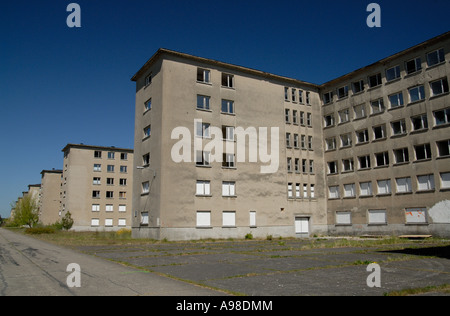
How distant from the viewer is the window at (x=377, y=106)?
38112mm

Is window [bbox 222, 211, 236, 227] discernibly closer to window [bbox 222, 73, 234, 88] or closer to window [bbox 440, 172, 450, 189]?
window [bbox 222, 73, 234, 88]

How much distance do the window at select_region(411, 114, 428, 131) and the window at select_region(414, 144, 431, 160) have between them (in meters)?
1.70

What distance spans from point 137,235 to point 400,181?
26277 millimetres

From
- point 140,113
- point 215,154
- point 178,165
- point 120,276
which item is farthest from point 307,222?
point 120,276

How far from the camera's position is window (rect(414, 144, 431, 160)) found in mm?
33594

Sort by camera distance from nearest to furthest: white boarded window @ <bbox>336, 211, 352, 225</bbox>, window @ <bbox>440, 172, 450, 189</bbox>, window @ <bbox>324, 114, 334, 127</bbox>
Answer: window @ <bbox>440, 172, 450, 189</bbox>
white boarded window @ <bbox>336, 211, 352, 225</bbox>
window @ <bbox>324, 114, 334, 127</bbox>

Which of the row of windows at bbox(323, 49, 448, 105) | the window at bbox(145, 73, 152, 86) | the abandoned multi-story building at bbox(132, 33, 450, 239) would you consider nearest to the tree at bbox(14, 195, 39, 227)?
the abandoned multi-story building at bbox(132, 33, 450, 239)

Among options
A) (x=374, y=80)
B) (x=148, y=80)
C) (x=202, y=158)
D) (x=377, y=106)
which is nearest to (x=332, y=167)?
(x=377, y=106)

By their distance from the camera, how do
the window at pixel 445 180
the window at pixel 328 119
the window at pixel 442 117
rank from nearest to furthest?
1. the window at pixel 445 180
2. the window at pixel 442 117
3. the window at pixel 328 119

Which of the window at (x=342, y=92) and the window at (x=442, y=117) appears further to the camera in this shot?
the window at (x=342, y=92)

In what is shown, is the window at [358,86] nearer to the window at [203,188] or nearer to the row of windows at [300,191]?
the row of windows at [300,191]

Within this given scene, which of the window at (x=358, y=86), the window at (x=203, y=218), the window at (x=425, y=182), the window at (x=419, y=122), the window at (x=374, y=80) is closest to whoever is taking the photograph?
the window at (x=425, y=182)

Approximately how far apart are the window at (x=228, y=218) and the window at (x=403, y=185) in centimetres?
1626

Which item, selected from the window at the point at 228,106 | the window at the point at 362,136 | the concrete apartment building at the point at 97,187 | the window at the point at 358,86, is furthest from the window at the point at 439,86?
the concrete apartment building at the point at 97,187
